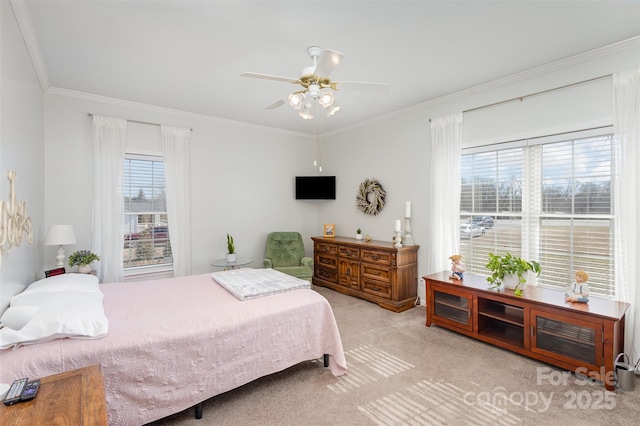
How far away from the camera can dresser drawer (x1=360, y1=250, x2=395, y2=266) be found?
4.12 meters

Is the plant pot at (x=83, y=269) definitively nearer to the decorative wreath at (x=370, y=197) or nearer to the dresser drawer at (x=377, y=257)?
the dresser drawer at (x=377, y=257)

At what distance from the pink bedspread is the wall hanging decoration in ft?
2.16

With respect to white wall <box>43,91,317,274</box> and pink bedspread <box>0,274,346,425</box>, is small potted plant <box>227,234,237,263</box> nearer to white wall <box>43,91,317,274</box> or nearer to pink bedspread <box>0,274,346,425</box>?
white wall <box>43,91,317,274</box>

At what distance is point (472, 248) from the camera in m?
3.79

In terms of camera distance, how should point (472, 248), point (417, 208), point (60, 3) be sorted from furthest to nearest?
point (417, 208)
point (472, 248)
point (60, 3)

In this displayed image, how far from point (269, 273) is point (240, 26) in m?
2.33

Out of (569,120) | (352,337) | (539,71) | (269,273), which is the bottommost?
(352,337)

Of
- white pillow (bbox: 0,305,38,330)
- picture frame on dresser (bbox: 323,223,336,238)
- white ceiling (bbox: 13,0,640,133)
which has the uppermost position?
white ceiling (bbox: 13,0,640,133)

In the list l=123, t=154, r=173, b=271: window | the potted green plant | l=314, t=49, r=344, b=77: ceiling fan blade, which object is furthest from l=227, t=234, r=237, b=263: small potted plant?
the potted green plant

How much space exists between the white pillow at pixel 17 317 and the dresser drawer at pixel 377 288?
3.55 metres

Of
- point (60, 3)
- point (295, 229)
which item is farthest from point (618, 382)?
point (60, 3)

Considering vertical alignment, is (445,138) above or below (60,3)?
below

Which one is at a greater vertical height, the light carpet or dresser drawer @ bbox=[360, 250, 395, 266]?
dresser drawer @ bbox=[360, 250, 395, 266]

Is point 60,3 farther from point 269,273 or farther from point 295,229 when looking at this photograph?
point 295,229
